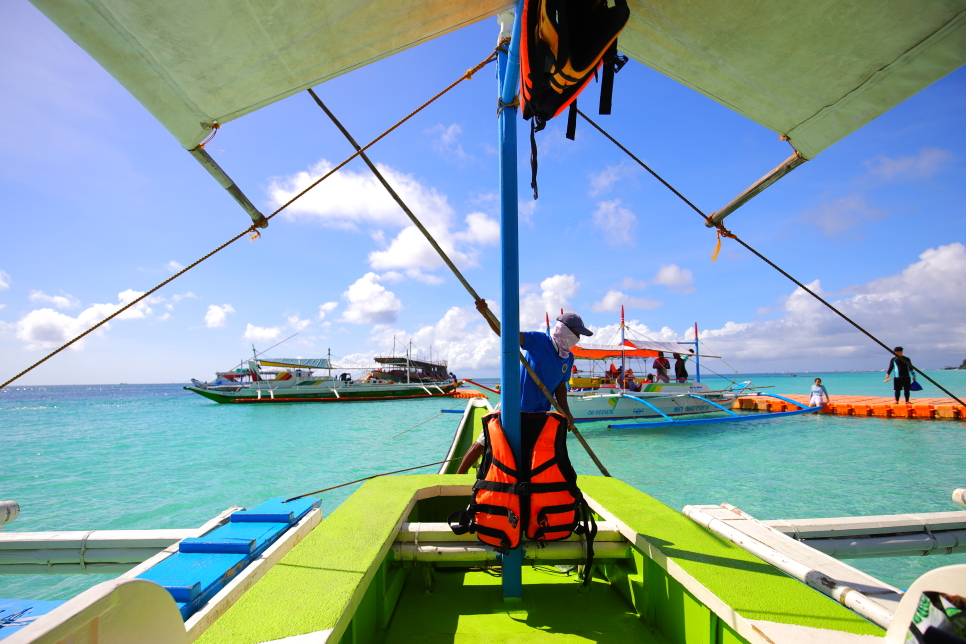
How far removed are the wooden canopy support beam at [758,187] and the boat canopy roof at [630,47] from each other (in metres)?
0.13

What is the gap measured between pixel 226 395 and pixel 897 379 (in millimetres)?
41009

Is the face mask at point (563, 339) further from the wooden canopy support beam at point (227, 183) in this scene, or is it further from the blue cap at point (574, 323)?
the wooden canopy support beam at point (227, 183)

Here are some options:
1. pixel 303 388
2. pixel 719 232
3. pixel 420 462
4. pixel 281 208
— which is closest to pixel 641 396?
pixel 420 462

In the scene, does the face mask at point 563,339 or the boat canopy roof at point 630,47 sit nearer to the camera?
the boat canopy roof at point 630,47

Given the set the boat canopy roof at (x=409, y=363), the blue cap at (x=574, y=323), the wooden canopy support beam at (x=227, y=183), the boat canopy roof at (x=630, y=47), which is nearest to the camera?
the boat canopy roof at (x=630, y=47)

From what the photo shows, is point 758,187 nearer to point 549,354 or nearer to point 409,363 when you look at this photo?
point 549,354

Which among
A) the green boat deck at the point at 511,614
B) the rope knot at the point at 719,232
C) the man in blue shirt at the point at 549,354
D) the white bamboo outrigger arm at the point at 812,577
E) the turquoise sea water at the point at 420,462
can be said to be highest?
the rope knot at the point at 719,232

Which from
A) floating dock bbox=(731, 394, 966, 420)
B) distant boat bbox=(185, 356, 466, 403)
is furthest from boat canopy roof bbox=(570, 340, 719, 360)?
distant boat bbox=(185, 356, 466, 403)

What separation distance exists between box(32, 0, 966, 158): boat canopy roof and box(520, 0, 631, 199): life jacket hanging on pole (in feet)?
1.52

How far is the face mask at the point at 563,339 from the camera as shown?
2715 mm

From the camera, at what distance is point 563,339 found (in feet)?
8.96

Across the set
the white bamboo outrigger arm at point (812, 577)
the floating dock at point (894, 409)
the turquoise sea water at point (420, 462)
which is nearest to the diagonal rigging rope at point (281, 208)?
the white bamboo outrigger arm at point (812, 577)

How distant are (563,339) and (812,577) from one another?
1615 millimetres

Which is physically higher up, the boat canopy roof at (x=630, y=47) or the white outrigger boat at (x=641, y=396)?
the boat canopy roof at (x=630, y=47)
